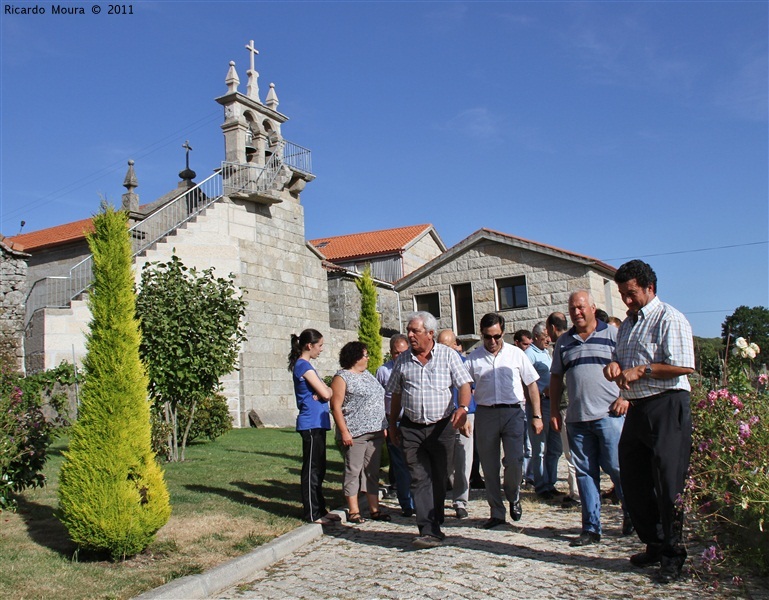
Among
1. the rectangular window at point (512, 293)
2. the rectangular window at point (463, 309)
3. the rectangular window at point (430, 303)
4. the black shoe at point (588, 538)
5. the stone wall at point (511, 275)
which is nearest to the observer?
the black shoe at point (588, 538)

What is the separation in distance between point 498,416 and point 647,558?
6.80 feet

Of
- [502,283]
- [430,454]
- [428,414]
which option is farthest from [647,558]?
[502,283]

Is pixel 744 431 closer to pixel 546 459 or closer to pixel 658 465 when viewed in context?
pixel 658 465

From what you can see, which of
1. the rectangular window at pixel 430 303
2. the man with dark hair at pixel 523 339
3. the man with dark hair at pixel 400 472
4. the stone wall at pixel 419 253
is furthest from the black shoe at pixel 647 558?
the stone wall at pixel 419 253

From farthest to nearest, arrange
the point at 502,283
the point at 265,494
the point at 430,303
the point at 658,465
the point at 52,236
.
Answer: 1. the point at 52,236
2. the point at 430,303
3. the point at 502,283
4. the point at 265,494
5. the point at 658,465

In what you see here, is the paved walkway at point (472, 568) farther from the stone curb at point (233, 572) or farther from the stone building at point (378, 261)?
the stone building at point (378, 261)

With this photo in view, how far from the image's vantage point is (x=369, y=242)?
39.8 meters

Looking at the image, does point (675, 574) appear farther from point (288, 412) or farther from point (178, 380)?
point (288, 412)

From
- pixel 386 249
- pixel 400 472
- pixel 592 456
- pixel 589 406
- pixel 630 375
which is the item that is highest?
pixel 386 249

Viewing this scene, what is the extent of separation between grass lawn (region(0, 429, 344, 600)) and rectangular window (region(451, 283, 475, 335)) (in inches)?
588

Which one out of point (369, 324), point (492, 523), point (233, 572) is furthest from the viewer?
point (369, 324)

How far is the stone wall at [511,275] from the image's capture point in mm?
23562

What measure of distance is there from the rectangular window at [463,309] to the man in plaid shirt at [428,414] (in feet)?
62.2

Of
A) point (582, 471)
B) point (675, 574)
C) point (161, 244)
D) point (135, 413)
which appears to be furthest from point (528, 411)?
point (161, 244)
